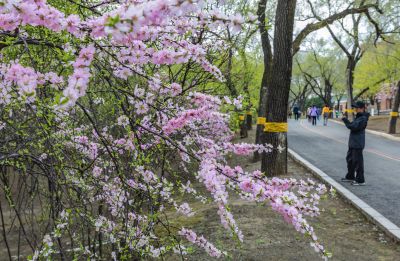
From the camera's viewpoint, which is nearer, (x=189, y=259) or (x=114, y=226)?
(x=114, y=226)

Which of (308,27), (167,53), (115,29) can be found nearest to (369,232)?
(167,53)

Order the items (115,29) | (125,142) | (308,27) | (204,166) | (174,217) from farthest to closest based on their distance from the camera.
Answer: (308,27) < (174,217) < (125,142) < (204,166) < (115,29)

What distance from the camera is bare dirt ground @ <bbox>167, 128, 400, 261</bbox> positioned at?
18.0 feet

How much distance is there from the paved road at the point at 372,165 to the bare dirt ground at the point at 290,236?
66 cm

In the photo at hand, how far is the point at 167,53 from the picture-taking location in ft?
8.46

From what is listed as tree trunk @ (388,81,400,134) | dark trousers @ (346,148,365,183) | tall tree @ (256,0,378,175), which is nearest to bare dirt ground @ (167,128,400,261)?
dark trousers @ (346,148,365,183)

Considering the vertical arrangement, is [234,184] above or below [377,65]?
below

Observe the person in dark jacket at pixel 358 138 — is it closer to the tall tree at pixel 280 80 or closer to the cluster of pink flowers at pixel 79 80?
the tall tree at pixel 280 80

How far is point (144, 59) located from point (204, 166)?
823 mm

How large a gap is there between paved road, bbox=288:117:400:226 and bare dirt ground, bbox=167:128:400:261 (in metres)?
0.66

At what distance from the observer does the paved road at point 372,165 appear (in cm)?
770

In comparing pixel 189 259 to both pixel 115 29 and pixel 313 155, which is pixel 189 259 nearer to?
pixel 115 29

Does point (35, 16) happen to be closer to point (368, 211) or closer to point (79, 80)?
point (79, 80)

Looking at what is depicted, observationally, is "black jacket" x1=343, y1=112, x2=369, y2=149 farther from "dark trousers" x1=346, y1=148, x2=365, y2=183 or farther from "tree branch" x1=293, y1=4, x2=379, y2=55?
"tree branch" x1=293, y1=4, x2=379, y2=55
